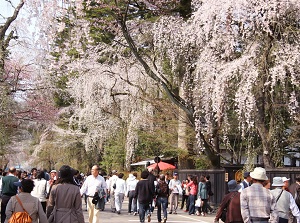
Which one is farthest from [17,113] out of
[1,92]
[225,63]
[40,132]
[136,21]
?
[40,132]

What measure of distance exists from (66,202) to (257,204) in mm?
2770

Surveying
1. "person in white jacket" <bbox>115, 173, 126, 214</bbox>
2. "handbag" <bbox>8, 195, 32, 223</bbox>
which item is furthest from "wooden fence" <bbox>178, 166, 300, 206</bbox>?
"handbag" <bbox>8, 195, 32, 223</bbox>

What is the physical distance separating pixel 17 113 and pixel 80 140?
19.9 metres

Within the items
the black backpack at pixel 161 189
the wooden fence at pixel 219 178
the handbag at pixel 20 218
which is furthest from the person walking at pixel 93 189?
the wooden fence at pixel 219 178

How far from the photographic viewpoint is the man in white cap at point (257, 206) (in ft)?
24.8

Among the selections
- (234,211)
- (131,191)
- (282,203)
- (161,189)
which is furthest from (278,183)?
(131,191)

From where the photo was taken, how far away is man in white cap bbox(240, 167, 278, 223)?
297 inches

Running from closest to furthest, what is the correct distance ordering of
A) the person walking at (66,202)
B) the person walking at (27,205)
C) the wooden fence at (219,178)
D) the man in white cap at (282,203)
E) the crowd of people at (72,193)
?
the person walking at (27,205) → the crowd of people at (72,193) → the person walking at (66,202) → the man in white cap at (282,203) → the wooden fence at (219,178)

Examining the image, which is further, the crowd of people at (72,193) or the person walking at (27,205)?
the crowd of people at (72,193)

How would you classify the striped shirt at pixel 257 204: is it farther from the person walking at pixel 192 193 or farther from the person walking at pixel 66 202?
the person walking at pixel 192 193

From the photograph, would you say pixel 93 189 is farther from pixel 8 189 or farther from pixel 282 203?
pixel 282 203

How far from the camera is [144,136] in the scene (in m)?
28.5

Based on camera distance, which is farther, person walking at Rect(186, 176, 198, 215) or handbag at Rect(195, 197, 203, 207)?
person walking at Rect(186, 176, 198, 215)

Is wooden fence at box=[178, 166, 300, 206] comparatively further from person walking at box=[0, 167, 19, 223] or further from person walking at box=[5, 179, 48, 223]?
person walking at box=[5, 179, 48, 223]
